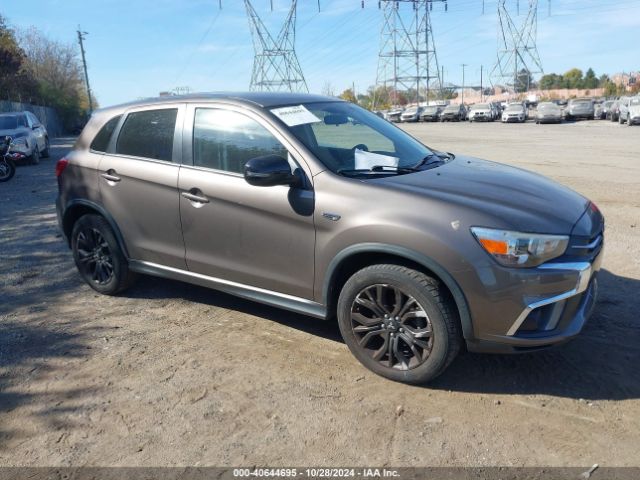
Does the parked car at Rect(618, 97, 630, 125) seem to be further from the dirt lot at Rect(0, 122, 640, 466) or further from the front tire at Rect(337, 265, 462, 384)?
the front tire at Rect(337, 265, 462, 384)

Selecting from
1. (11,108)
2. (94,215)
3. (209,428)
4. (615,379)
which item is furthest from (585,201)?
(11,108)

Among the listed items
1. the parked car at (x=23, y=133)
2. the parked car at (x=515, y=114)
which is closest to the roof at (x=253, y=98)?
the parked car at (x=23, y=133)

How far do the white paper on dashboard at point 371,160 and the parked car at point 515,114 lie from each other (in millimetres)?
44717

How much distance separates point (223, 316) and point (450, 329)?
2.10 m

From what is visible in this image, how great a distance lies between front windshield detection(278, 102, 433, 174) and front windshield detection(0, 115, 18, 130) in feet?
50.1

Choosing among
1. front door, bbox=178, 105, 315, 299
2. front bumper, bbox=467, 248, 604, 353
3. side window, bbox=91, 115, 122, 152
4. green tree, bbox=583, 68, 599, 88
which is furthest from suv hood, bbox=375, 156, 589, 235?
green tree, bbox=583, 68, 599, 88

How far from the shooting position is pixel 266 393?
353cm

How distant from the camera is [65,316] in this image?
15.6 feet

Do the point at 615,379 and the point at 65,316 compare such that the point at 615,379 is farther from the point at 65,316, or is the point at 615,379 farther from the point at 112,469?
the point at 65,316

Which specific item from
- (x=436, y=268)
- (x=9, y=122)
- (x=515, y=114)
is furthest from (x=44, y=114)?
(x=436, y=268)

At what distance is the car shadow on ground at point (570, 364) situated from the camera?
3488 millimetres

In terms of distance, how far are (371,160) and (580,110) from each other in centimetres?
4612

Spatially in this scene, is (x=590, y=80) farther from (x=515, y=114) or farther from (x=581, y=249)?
(x=581, y=249)

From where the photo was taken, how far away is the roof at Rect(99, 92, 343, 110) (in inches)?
168
